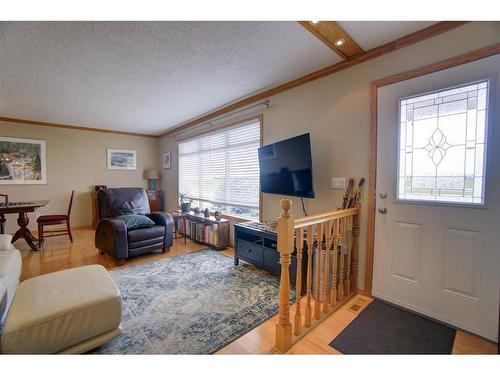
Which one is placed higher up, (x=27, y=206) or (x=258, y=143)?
(x=258, y=143)

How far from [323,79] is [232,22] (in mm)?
1217

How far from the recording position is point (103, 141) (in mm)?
5395

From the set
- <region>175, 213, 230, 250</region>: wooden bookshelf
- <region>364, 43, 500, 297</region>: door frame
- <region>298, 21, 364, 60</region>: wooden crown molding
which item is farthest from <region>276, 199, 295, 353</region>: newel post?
<region>175, 213, 230, 250</region>: wooden bookshelf

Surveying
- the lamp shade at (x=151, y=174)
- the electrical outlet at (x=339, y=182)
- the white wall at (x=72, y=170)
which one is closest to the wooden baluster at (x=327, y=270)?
the electrical outlet at (x=339, y=182)

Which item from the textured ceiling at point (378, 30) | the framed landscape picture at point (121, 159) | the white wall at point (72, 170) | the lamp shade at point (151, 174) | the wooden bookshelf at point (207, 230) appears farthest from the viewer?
the lamp shade at point (151, 174)

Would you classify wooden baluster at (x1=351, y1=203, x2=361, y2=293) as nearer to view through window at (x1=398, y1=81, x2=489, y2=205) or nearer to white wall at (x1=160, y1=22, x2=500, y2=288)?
white wall at (x1=160, y1=22, x2=500, y2=288)

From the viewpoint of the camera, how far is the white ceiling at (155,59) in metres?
1.75

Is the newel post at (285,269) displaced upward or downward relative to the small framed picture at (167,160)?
downward

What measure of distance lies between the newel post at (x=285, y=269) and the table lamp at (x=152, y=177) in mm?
5231

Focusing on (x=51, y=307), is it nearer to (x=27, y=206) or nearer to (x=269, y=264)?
(x=269, y=264)

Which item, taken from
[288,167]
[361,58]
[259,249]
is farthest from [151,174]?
[361,58]

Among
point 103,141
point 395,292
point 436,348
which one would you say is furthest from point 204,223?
point 103,141

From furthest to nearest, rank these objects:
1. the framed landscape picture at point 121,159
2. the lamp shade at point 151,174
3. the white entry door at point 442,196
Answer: the lamp shade at point 151,174, the framed landscape picture at point 121,159, the white entry door at point 442,196

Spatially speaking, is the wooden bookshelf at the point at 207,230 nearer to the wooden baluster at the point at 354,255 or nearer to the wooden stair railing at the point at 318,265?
the wooden stair railing at the point at 318,265
